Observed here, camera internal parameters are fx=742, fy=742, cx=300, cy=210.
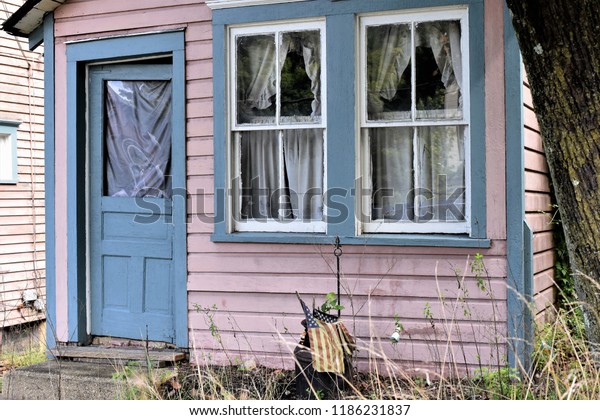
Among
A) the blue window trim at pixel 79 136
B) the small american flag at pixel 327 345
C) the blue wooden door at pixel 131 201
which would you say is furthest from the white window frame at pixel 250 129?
the small american flag at pixel 327 345

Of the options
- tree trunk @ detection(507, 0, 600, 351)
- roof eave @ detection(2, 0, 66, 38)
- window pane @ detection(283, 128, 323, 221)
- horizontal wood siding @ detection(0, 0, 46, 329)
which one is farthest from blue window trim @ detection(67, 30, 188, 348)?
horizontal wood siding @ detection(0, 0, 46, 329)

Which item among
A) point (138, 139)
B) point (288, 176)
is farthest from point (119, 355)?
point (288, 176)

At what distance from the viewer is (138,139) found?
680cm

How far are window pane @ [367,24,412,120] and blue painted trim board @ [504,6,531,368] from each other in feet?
2.51

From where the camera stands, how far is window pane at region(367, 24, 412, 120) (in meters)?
5.77

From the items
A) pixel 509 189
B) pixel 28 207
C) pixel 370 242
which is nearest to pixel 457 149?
pixel 509 189

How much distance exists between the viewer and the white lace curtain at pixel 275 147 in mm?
6031

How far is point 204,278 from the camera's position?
6227 mm

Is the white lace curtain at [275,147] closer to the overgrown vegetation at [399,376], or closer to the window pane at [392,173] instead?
the window pane at [392,173]

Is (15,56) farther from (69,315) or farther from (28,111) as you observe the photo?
(69,315)

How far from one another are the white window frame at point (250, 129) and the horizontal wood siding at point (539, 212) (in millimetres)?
1613

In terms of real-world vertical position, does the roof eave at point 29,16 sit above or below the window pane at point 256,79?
above

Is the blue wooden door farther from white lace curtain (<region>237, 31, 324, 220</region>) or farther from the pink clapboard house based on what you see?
white lace curtain (<region>237, 31, 324, 220</region>)

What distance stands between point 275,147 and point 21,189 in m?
A: 5.67
